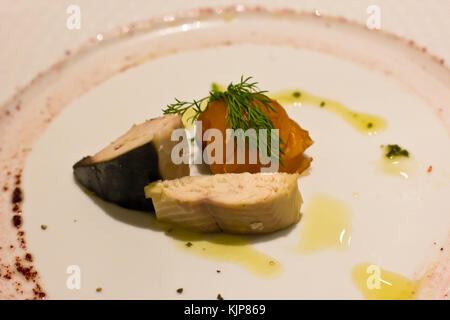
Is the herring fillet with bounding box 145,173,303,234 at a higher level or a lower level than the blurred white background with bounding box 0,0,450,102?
lower

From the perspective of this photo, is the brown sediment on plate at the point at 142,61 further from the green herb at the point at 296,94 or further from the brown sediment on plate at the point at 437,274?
the brown sediment on plate at the point at 437,274

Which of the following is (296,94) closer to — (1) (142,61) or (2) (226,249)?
(1) (142,61)

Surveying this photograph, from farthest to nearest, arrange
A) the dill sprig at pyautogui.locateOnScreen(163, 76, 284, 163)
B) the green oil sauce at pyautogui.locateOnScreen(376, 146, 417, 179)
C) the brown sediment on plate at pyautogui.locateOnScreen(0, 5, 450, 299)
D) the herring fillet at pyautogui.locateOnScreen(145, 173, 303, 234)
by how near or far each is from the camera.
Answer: the brown sediment on plate at pyautogui.locateOnScreen(0, 5, 450, 299) → the green oil sauce at pyautogui.locateOnScreen(376, 146, 417, 179) → the dill sprig at pyautogui.locateOnScreen(163, 76, 284, 163) → the herring fillet at pyautogui.locateOnScreen(145, 173, 303, 234)

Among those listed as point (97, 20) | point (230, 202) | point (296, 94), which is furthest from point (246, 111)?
point (97, 20)

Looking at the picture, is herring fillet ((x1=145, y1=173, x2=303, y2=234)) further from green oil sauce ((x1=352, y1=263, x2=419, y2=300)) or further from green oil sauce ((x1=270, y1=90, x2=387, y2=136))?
green oil sauce ((x1=270, y1=90, x2=387, y2=136))

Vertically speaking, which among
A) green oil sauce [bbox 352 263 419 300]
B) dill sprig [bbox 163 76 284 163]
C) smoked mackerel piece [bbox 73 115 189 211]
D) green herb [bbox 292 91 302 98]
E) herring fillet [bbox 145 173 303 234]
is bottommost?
green oil sauce [bbox 352 263 419 300]

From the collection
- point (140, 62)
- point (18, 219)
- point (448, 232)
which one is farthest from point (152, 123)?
point (448, 232)

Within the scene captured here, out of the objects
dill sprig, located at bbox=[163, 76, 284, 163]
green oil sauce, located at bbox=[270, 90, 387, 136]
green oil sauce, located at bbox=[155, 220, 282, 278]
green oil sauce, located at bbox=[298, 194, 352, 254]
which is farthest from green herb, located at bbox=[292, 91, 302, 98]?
green oil sauce, located at bbox=[155, 220, 282, 278]
